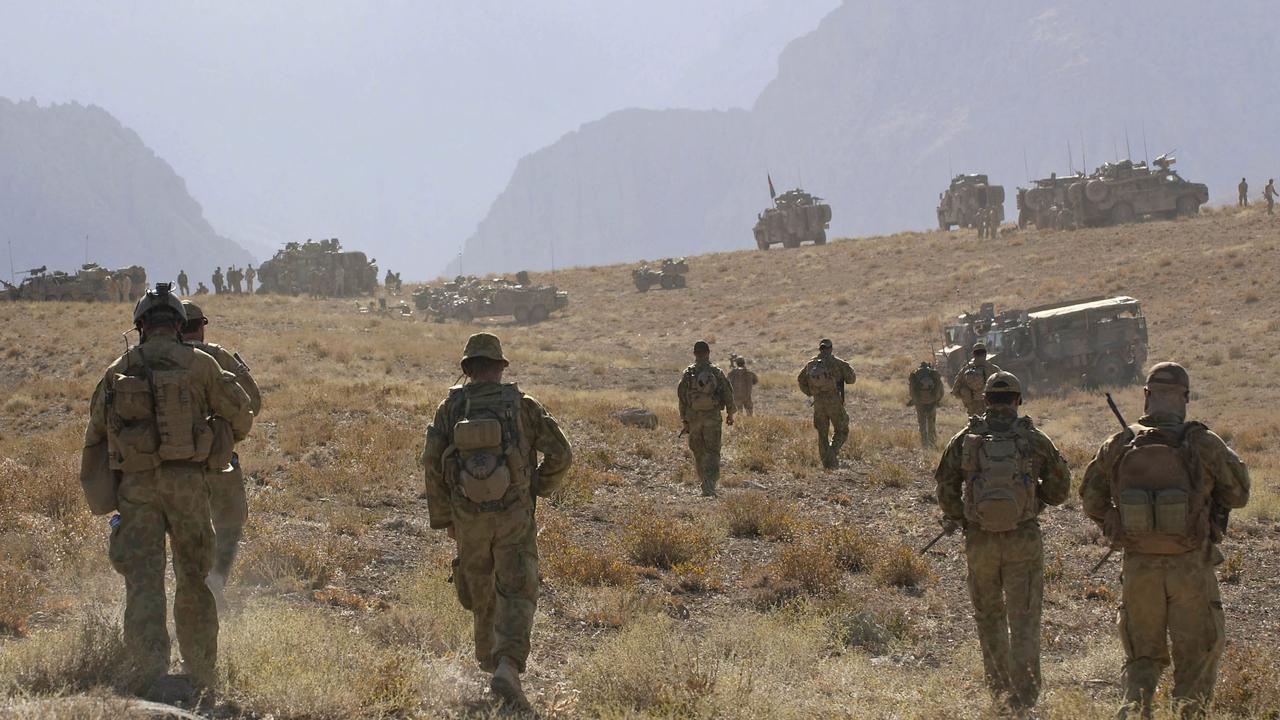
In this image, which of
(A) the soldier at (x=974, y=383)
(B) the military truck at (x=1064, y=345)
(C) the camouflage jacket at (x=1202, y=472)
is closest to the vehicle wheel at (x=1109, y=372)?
(B) the military truck at (x=1064, y=345)

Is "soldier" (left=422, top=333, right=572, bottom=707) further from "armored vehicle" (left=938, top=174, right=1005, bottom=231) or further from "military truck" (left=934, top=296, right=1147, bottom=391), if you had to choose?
"armored vehicle" (left=938, top=174, right=1005, bottom=231)

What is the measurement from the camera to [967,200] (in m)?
58.3

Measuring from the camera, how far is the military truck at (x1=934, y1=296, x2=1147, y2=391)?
2638cm

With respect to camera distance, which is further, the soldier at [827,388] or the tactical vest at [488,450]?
the soldier at [827,388]

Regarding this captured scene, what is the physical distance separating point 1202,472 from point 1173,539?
365 millimetres

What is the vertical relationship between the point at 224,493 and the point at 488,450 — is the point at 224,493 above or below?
below

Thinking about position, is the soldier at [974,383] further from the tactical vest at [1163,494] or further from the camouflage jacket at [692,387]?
the tactical vest at [1163,494]

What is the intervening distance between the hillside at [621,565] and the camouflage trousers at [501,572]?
0.36 meters

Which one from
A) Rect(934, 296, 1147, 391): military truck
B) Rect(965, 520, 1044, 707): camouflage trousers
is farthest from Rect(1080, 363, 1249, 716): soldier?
Rect(934, 296, 1147, 391): military truck

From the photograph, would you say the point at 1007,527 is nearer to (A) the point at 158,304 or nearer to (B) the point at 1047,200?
(A) the point at 158,304

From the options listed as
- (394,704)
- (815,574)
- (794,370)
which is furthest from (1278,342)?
(394,704)

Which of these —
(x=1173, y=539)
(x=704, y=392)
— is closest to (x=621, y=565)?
(x=704, y=392)

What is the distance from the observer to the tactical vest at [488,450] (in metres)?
5.61

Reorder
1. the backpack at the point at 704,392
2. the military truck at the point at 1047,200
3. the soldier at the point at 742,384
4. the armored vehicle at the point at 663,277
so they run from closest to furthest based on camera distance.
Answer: the backpack at the point at 704,392, the soldier at the point at 742,384, the military truck at the point at 1047,200, the armored vehicle at the point at 663,277
